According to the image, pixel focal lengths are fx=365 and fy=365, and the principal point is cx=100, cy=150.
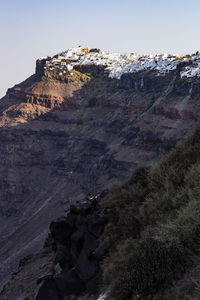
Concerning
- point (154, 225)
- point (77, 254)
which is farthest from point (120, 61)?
point (154, 225)

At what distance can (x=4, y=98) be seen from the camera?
154 metres

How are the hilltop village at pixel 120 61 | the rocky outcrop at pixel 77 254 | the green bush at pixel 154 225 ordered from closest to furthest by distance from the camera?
the green bush at pixel 154 225 → the rocky outcrop at pixel 77 254 → the hilltop village at pixel 120 61

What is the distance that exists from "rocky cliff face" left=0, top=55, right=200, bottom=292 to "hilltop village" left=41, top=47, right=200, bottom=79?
3515 millimetres

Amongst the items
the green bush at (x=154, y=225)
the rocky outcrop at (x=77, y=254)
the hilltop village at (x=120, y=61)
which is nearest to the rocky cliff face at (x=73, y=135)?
the hilltop village at (x=120, y=61)

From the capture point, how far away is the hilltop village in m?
113

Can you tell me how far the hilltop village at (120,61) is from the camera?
4434 inches

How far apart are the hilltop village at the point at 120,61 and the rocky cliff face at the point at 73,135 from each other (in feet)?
11.5

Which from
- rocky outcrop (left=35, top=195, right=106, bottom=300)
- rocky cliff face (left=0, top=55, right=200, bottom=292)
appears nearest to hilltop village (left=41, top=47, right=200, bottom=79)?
rocky cliff face (left=0, top=55, right=200, bottom=292)

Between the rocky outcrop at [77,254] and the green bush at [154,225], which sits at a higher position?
the green bush at [154,225]

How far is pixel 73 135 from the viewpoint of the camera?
425 ft

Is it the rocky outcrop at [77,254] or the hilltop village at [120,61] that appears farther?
the hilltop village at [120,61]

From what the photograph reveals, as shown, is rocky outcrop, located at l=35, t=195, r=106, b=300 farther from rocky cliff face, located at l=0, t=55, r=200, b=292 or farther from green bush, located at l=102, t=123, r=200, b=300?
rocky cliff face, located at l=0, t=55, r=200, b=292

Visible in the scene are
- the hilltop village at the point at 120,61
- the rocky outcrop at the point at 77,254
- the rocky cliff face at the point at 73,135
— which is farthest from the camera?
the hilltop village at the point at 120,61

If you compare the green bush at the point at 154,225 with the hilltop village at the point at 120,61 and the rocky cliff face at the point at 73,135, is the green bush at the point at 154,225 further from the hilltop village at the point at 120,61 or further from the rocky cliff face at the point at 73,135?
the hilltop village at the point at 120,61
